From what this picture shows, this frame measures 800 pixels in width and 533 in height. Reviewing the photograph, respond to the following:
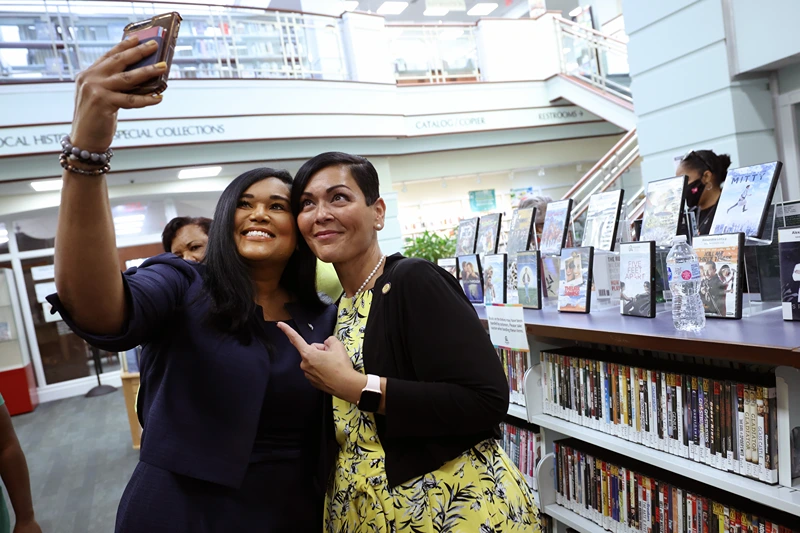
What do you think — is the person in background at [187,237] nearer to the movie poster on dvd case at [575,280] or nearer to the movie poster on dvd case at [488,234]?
the movie poster on dvd case at [488,234]

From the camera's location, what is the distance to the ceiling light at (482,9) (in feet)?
53.6

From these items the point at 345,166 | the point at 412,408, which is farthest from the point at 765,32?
the point at 412,408

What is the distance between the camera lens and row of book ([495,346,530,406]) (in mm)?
2377

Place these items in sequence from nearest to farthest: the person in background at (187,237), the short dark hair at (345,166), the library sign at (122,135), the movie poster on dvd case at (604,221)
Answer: the short dark hair at (345,166) → the movie poster on dvd case at (604,221) → the person in background at (187,237) → the library sign at (122,135)

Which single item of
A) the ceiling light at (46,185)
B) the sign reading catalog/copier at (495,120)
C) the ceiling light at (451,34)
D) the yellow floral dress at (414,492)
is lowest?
the yellow floral dress at (414,492)

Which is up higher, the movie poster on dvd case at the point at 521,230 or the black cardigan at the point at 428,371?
the movie poster on dvd case at the point at 521,230

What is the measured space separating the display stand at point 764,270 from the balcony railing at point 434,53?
8838mm

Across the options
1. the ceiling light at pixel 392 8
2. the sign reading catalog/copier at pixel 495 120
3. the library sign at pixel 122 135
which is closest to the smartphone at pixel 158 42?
the library sign at pixel 122 135

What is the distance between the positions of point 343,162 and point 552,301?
4.95 feet

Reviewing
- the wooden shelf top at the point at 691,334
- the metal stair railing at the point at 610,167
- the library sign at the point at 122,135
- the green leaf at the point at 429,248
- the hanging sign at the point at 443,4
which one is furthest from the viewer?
the hanging sign at the point at 443,4

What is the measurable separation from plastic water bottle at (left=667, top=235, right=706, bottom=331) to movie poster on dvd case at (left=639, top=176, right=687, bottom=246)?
213mm

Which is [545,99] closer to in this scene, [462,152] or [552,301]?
[462,152]

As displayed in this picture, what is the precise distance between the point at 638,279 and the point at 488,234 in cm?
119

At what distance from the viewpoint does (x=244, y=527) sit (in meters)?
1.21
